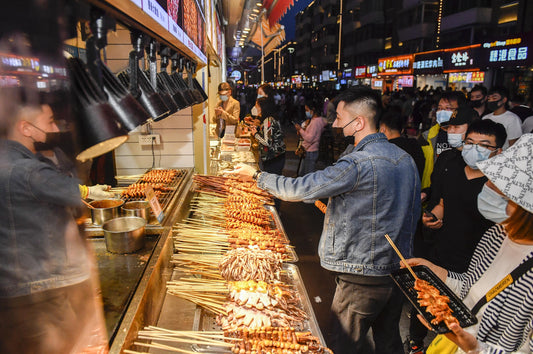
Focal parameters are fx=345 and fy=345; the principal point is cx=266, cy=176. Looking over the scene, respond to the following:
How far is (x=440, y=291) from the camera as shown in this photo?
2.52m

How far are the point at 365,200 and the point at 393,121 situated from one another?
9.55 ft

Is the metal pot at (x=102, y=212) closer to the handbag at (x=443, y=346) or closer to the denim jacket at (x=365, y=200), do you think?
the denim jacket at (x=365, y=200)

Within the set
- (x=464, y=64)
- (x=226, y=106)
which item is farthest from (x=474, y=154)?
(x=464, y=64)

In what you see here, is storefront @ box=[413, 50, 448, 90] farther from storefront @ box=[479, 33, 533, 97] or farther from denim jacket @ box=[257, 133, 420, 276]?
denim jacket @ box=[257, 133, 420, 276]

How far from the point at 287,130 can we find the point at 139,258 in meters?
20.5

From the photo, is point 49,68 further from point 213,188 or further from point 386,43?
point 386,43

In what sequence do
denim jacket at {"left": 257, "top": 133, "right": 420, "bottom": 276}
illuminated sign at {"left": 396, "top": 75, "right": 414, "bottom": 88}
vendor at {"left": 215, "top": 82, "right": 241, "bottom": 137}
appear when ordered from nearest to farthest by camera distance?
denim jacket at {"left": 257, "top": 133, "right": 420, "bottom": 276} < vendor at {"left": 215, "top": 82, "right": 241, "bottom": 137} < illuminated sign at {"left": 396, "top": 75, "right": 414, "bottom": 88}

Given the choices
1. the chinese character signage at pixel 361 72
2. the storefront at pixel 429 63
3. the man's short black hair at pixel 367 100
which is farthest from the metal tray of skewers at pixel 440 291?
the chinese character signage at pixel 361 72

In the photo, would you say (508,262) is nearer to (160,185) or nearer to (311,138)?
(160,185)

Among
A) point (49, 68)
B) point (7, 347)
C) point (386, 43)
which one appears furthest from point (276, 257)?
point (386, 43)

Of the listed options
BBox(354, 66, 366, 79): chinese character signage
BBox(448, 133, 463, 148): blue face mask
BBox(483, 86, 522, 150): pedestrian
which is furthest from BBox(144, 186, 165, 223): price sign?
BBox(354, 66, 366, 79): chinese character signage

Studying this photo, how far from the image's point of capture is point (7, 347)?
1.30 metres

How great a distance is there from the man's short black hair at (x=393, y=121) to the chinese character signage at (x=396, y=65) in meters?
24.9

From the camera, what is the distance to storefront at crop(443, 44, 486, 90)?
65.2 feet
